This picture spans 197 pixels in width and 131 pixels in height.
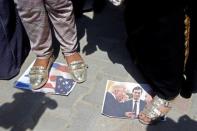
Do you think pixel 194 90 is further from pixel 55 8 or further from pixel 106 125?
pixel 55 8

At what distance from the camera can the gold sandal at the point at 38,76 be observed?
2.48 meters

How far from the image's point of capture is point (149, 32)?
1984 mm

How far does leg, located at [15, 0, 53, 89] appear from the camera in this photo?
227 cm

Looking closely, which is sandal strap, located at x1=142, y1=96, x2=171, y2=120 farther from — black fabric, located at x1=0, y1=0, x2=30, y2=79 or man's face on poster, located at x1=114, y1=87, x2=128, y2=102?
black fabric, located at x1=0, y1=0, x2=30, y2=79

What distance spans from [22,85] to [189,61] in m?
1.17

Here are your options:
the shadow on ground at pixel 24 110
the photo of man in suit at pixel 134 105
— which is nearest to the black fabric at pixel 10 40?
the shadow on ground at pixel 24 110

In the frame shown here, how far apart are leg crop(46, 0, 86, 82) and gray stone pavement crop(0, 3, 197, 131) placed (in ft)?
0.32

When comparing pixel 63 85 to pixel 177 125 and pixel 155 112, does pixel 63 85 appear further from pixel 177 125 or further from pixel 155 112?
pixel 177 125

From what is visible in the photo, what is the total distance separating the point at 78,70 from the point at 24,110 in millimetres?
473

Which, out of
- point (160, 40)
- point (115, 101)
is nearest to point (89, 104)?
point (115, 101)

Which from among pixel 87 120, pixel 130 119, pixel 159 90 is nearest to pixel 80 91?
pixel 87 120

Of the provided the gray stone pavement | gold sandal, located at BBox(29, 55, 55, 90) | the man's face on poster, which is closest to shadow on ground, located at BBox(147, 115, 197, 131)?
the gray stone pavement

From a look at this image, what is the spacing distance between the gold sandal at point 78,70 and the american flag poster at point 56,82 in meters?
0.04

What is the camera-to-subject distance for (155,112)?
2.19 metres
